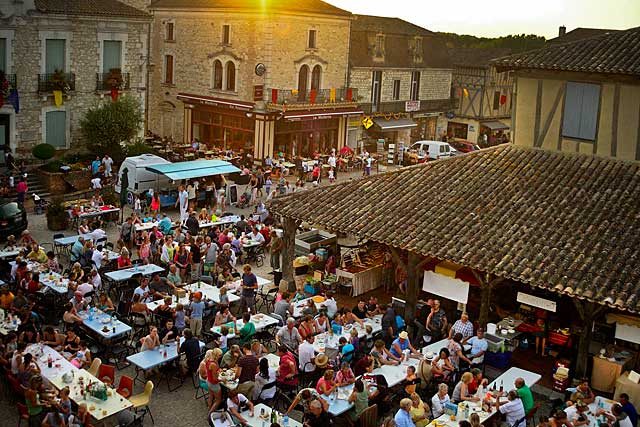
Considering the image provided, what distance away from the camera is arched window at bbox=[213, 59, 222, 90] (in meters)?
38.0

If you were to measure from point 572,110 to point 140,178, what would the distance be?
1545 cm

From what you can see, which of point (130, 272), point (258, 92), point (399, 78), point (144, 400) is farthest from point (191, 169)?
point (399, 78)

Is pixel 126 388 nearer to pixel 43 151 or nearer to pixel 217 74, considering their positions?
pixel 43 151

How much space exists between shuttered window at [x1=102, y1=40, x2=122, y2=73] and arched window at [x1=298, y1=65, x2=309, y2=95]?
378 inches

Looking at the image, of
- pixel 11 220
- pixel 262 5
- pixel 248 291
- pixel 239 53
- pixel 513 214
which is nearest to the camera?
pixel 513 214

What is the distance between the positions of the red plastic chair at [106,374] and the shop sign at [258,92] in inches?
965

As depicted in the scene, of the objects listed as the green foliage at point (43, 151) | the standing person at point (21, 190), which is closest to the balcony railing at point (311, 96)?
the green foliage at point (43, 151)

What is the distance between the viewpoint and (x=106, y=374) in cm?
1251

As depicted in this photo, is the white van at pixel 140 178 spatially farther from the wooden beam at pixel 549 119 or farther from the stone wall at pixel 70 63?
the wooden beam at pixel 549 119

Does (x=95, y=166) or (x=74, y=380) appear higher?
(x=95, y=166)

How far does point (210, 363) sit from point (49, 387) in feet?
8.52

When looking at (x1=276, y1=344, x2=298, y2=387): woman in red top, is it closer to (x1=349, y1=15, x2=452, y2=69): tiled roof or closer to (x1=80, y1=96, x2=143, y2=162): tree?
(x1=80, y1=96, x2=143, y2=162): tree

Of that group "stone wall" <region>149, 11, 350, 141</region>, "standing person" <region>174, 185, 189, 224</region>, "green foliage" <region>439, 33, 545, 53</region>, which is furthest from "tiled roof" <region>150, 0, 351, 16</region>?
"green foliage" <region>439, 33, 545, 53</region>

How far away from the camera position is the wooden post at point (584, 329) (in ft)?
45.3
